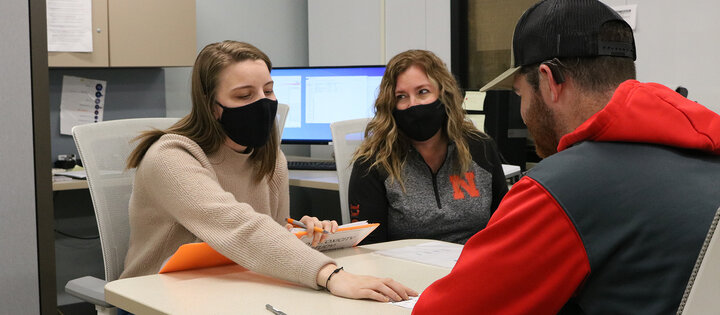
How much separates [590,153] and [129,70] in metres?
3.24

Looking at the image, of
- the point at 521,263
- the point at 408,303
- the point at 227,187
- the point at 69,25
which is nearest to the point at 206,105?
the point at 227,187

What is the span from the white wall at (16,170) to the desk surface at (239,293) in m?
0.96

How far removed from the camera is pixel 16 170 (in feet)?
7.18

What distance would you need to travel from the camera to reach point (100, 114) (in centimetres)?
364

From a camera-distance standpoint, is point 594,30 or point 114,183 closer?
point 594,30

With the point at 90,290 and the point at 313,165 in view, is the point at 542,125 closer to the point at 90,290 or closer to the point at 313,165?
the point at 90,290

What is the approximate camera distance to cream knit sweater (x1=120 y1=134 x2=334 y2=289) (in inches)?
55.7

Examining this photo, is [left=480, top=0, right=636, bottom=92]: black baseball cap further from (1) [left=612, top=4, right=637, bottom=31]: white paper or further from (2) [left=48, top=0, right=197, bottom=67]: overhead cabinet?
(2) [left=48, top=0, right=197, bottom=67]: overhead cabinet

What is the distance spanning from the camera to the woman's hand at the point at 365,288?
4.30ft

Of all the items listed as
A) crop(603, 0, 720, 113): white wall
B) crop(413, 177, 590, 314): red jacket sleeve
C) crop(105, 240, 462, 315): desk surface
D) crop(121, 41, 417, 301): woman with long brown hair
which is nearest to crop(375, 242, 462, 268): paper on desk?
crop(105, 240, 462, 315): desk surface

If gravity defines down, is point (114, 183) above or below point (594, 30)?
below

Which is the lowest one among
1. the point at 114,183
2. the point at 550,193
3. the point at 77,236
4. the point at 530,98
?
the point at 77,236

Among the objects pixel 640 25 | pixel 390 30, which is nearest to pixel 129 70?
pixel 390 30

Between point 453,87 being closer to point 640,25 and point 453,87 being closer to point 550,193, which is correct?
point 640,25
